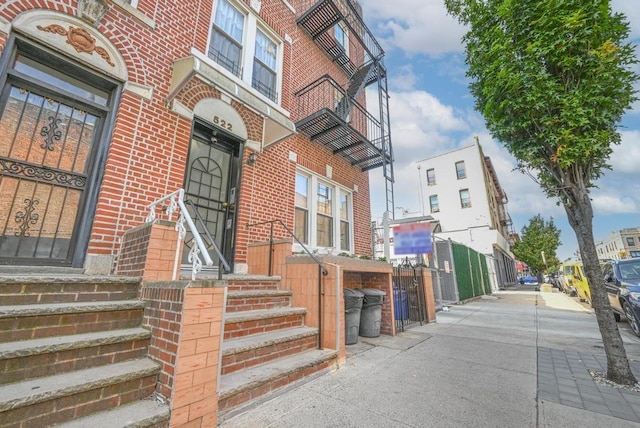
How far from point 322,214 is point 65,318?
557 centimetres

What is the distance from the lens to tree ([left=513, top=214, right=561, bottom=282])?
29.1 metres

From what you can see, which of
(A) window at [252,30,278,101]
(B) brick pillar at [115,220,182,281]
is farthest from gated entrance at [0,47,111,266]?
(A) window at [252,30,278,101]

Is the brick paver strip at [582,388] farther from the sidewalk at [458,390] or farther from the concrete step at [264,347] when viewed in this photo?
the concrete step at [264,347]

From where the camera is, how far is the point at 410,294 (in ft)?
24.0

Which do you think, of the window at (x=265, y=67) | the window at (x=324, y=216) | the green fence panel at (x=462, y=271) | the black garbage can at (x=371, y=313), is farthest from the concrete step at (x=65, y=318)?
the green fence panel at (x=462, y=271)

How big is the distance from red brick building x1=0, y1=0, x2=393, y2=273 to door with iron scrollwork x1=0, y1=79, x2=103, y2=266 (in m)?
0.01

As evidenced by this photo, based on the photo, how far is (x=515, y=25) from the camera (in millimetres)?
4242

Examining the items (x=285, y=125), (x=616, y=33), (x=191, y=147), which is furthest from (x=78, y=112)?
(x=616, y=33)

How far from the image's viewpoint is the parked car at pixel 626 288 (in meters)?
5.94

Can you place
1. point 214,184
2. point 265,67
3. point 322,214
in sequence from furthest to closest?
point 322,214 → point 265,67 → point 214,184

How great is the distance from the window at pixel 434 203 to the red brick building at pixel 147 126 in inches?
792

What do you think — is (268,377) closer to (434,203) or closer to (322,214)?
(322,214)

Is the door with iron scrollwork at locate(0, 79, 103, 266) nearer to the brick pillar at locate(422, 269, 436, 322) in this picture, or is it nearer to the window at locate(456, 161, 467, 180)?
the brick pillar at locate(422, 269, 436, 322)

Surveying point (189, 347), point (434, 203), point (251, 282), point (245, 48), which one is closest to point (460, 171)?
point (434, 203)
